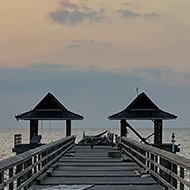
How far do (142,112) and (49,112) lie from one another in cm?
665

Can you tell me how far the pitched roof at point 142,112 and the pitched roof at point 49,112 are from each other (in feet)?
11.7

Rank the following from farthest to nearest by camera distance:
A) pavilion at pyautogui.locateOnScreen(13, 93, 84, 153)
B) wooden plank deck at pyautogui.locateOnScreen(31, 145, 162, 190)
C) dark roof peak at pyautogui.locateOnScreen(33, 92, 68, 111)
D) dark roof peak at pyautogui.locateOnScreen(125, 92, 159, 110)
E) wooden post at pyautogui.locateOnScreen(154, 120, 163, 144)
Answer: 1. dark roof peak at pyautogui.locateOnScreen(33, 92, 68, 111)
2. pavilion at pyautogui.locateOnScreen(13, 93, 84, 153)
3. dark roof peak at pyautogui.locateOnScreen(125, 92, 159, 110)
4. wooden post at pyautogui.locateOnScreen(154, 120, 163, 144)
5. wooden plank deck at pyautogui.locateOnScreen(31, 145, 162, 190)

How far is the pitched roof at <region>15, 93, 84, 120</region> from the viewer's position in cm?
3338

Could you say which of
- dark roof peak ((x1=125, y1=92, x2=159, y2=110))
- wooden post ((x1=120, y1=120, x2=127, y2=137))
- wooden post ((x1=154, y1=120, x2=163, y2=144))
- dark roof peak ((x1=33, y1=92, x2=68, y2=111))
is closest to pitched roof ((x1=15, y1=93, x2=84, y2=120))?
dark roof peak ((x1=33, y1=92, x2=68, y2=111))

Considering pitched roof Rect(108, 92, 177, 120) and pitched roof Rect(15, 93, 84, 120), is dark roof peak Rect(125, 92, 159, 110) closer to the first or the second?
pitched roof Rect(108, 92, 177, 120)

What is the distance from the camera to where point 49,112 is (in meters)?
34.3

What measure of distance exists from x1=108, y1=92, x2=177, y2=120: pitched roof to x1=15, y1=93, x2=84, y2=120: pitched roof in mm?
3557

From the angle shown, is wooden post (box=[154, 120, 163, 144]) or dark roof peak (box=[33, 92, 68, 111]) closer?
wooden post (box=[154, 120, 163, 144])

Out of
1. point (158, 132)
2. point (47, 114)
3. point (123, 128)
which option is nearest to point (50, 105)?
point (47, 114)

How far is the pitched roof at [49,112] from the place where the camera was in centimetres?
3338

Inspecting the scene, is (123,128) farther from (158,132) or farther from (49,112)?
(49,112)

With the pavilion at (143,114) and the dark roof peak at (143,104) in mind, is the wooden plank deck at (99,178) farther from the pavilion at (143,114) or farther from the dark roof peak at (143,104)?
the dark roof peak at (143,104)

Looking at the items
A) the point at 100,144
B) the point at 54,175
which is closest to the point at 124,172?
the point at 54,175

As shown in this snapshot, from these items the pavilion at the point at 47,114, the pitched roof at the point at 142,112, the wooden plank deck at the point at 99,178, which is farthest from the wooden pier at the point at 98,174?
the pavilion at the point at 47,114
